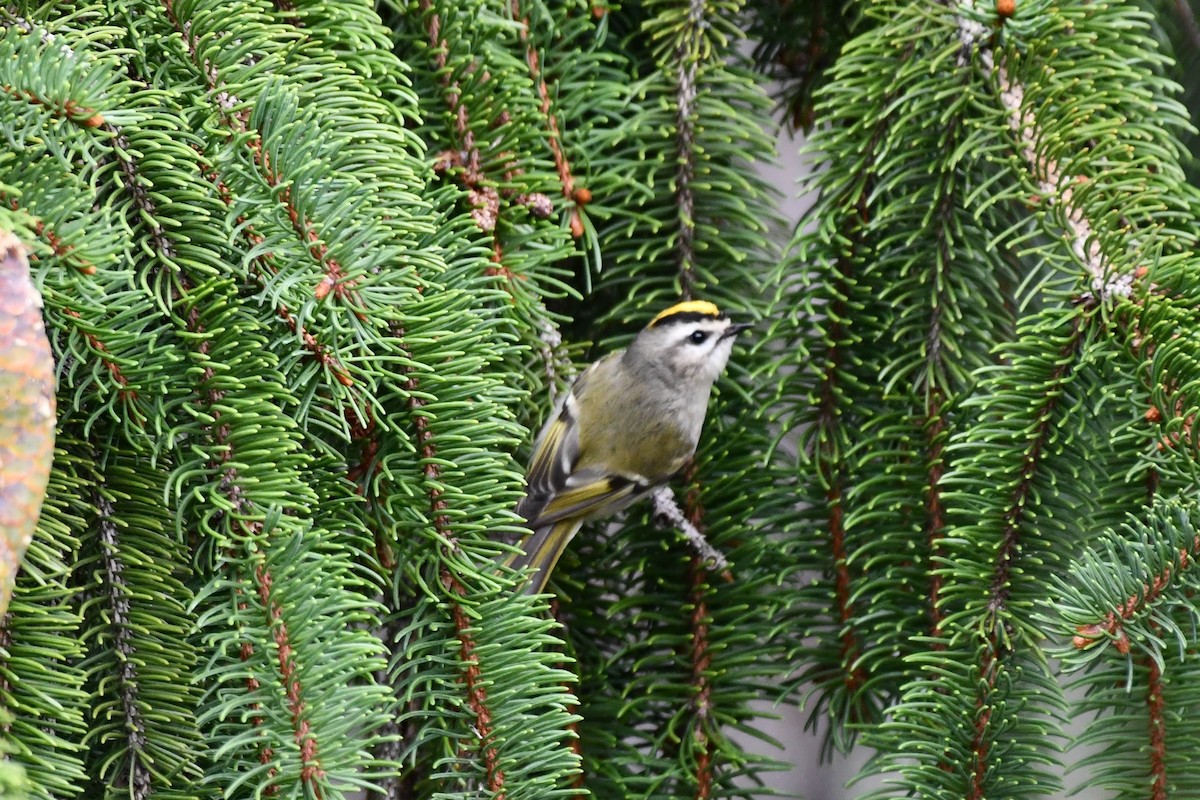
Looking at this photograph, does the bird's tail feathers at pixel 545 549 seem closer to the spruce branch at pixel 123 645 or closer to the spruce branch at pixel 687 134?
the spruce branch at pixel 687 134

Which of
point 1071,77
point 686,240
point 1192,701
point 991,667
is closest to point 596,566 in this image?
point 686,240

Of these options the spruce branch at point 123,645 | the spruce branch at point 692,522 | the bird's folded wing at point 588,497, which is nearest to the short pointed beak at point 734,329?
the spruce branch at point 692,522

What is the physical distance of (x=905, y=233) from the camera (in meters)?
1.40

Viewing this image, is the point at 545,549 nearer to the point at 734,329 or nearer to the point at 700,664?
the point at 700,664

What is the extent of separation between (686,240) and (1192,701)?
86 centimetres

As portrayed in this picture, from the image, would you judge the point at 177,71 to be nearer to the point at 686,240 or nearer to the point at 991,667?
the point at 686,240

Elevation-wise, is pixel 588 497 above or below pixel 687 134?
below

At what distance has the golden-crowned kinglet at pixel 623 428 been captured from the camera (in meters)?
1.62

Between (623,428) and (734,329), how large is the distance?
2.27ft

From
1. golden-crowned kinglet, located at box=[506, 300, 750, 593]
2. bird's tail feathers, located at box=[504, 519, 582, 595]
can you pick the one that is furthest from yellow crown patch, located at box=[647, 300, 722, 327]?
bird's tail feathers, located at box=[504, 519, 582, 595]

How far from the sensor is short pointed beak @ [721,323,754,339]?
156 centimetres

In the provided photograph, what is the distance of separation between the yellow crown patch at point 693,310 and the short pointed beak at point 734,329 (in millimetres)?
27

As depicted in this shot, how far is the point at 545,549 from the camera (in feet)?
5.16

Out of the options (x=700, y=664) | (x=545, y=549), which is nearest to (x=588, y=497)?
(x=545, y=549)
